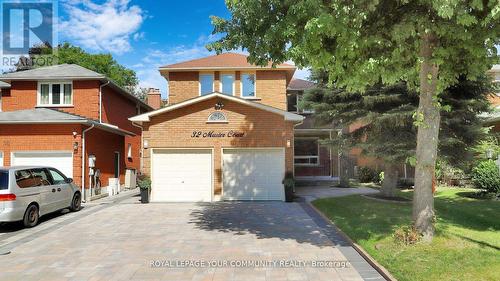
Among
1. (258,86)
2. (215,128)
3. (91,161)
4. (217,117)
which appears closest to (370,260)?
(215,128)

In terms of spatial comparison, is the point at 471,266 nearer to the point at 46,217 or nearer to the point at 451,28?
the point at 451,28

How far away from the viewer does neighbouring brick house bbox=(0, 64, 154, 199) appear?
17.7 meters

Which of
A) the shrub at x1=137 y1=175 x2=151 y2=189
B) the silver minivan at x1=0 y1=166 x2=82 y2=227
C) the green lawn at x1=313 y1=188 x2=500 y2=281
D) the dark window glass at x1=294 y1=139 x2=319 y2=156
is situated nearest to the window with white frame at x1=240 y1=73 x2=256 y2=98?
the dark window glass at x1=294 y1=139 x2=319 y2=156

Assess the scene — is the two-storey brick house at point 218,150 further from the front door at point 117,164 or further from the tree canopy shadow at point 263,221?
the front door at point 117,164

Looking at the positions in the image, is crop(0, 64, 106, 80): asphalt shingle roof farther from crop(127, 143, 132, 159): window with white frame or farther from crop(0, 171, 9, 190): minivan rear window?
crop(0, 171, 9, 190): minivan rear window

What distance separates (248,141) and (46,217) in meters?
8.44

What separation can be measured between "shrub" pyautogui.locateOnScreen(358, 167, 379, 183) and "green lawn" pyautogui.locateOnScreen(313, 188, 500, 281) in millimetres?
10554

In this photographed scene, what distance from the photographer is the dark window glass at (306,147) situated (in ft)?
82.5

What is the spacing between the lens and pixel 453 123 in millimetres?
14172

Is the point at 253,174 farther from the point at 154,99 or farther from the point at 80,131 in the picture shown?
the point at 154,99

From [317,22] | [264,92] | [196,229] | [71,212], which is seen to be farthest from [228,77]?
[317,22]

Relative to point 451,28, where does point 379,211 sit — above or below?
below

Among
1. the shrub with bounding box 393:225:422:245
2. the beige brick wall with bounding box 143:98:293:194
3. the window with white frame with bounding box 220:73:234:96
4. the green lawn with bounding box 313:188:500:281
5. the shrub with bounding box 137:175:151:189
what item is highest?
the window with white frame with bounding box 220:73:234:96

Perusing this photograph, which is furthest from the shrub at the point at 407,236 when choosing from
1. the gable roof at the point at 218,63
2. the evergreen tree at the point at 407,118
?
the gable roof at the point at 218,63
